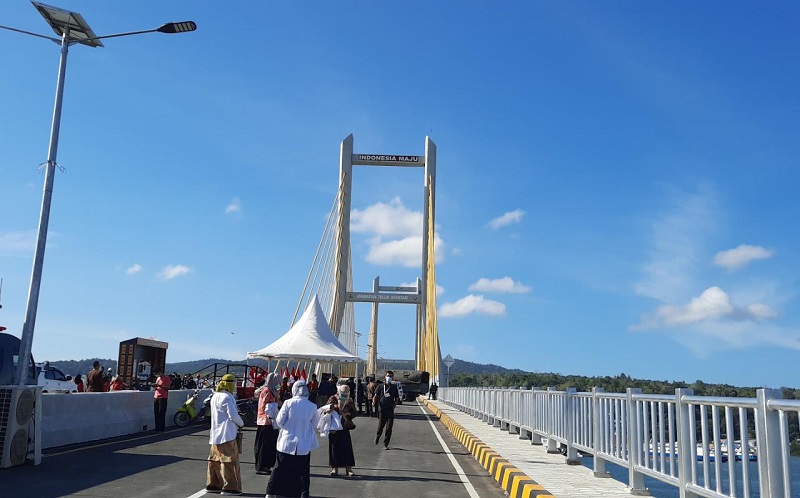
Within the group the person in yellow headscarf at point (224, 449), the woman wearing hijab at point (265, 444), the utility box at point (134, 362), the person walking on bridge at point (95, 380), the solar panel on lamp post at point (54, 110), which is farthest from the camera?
the utility box at point (134, 362)

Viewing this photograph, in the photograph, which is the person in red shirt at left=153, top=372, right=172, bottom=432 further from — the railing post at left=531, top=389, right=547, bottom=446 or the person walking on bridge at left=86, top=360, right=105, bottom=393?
the railing post at left=531, top=389, right=547, bottom=446

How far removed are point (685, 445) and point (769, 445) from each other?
1.67 m

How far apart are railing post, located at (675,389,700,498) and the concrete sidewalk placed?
1.60 m

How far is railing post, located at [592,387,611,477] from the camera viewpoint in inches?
374

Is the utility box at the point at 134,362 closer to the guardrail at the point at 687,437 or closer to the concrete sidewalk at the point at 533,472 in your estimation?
the concrete sidewalk at the point at 533,472

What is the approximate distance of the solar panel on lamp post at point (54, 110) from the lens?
12.4 m

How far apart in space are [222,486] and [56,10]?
28.6 feet

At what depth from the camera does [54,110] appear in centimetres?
1342

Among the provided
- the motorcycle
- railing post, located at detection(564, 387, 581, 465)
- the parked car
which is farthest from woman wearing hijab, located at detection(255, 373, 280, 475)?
the parked car

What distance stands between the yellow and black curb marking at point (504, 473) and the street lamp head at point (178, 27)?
884 cm

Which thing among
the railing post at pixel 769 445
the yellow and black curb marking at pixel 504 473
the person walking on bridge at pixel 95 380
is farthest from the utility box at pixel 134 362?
the railing post at pixel 769 445

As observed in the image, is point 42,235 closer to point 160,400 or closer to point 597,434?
point 160,400

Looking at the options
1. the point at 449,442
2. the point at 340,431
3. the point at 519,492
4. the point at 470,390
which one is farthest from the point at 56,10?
the point at 470,390

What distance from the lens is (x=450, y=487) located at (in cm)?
1025
